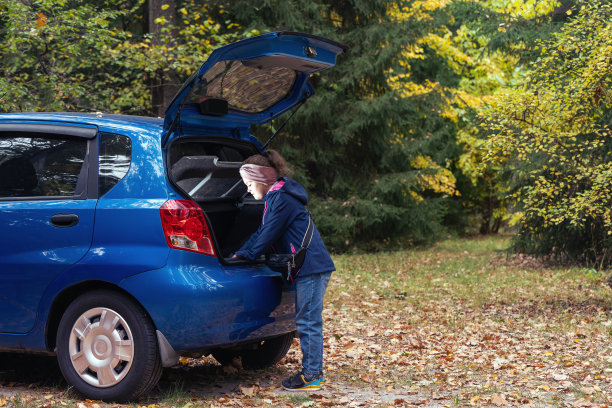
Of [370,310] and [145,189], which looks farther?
[370,310]

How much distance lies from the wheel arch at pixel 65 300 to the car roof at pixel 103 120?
1085 mm

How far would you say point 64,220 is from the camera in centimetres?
505

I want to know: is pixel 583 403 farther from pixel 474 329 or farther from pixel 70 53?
pixel 70 53

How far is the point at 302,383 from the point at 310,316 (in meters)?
0.52

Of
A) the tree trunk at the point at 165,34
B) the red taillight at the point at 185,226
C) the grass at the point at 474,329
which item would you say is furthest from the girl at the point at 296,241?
the tree trunk at the point at 165,34

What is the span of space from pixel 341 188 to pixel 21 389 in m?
14.5

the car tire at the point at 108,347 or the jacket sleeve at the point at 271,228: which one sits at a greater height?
the jacket sleeve at the point at 271,228

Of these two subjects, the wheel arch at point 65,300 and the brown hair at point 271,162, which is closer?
the wheel arch at point 65,300

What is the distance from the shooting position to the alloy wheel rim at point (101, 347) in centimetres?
489

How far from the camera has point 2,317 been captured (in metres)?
5.22

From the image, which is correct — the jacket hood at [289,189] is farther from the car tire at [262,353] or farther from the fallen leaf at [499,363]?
the fallen leaf at [499,363]

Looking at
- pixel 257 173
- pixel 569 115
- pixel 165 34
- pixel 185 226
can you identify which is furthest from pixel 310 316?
pixel 165 34

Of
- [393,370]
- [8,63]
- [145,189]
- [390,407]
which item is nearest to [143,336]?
[145,189]

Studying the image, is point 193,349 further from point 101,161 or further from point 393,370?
point 393,370
